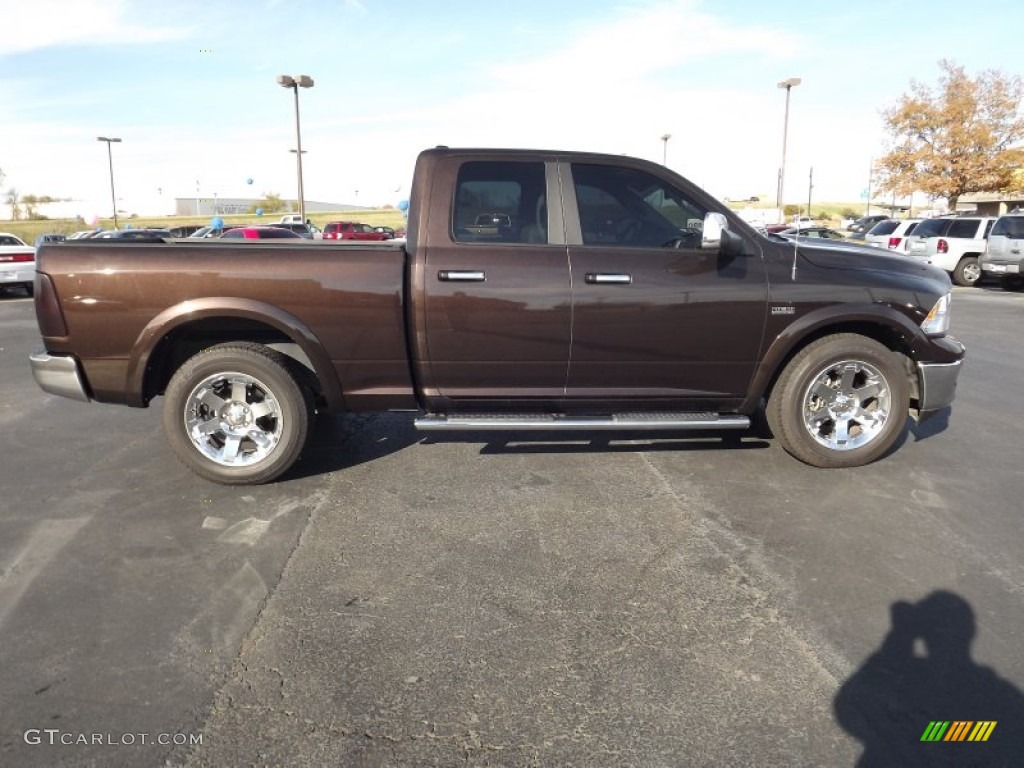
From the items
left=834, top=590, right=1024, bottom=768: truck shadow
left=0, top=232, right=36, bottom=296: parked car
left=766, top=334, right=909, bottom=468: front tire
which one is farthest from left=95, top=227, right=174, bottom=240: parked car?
left=0, top=232, right=36, bottom=296: parked car

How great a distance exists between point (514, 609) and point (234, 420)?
236 cm

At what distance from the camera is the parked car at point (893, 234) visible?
63.4 ft

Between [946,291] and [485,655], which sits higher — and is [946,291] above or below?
above

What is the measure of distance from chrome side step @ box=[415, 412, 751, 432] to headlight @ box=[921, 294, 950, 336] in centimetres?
132

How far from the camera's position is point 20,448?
17.3ft

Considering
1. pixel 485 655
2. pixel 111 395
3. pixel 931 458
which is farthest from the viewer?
pixel 931 458

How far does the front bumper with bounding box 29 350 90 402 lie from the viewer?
4258mm

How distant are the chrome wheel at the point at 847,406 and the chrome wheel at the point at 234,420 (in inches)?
133

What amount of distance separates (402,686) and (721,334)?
9.43ft

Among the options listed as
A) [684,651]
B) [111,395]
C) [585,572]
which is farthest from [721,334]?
[111,395]

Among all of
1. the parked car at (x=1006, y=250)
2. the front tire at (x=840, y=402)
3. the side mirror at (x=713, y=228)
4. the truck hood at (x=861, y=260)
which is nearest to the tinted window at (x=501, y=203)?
the side mirror at (x=713, y=228)

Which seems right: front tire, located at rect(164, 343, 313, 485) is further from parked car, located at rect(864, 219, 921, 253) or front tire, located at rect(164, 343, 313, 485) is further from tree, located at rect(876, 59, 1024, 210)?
tree, located at rect(876, 59, 1024, 210)

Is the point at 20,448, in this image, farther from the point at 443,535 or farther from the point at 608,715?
the point at 608,715

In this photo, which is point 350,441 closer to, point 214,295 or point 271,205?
point 214,295
